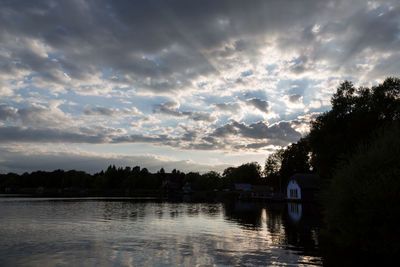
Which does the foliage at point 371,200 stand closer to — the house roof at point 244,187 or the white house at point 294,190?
the white house at point 294,190

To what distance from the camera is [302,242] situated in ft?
77.8

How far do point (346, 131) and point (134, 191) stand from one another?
6392 inches

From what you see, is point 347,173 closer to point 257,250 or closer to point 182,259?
point 257,250

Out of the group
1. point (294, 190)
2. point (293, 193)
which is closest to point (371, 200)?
point (294, 190)

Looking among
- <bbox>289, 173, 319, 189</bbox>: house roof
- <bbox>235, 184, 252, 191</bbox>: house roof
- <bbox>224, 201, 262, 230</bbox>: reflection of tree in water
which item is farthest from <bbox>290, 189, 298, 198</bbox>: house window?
<bbox>235, 184, 252, 191</bbox>: house roof

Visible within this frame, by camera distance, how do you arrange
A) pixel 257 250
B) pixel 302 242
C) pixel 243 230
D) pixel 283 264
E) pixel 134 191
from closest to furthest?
pixel 283 264 < pixel 257 250 < pixel 302 242 < pixel 243 230 < pixel 134 191

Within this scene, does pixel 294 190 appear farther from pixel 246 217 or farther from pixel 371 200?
pixel 371 200

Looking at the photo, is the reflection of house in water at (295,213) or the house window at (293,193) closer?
the reflection of house in water at (295,213)

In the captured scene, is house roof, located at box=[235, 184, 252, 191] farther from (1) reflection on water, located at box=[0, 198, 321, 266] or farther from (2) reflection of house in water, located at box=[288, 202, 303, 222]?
(1) reflection on water, located at box=[0, 198, 321, 266]

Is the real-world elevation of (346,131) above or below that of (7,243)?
above

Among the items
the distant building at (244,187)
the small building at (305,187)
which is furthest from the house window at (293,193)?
the distant building at (244,187)

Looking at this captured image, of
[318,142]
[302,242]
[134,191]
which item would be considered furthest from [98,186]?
[302,242]

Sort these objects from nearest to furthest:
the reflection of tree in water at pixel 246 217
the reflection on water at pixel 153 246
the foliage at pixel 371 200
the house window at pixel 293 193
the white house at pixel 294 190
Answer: the reflection on water at pixel 153 246 → the foliage at pixel 371 200 → the reflection of tree in water at pixel 246 217 → the white house at pixel 294 190 → the house window at pixel 293 193

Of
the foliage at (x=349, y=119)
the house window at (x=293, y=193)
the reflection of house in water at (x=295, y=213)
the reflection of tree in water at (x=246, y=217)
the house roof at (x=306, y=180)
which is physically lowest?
the reflection of tree in water at (x=246, y=217)
